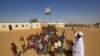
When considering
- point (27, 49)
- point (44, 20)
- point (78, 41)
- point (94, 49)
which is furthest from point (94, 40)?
point (78, 41)

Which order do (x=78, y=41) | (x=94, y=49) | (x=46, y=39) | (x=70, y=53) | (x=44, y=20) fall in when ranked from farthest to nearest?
1. (x=44, y=20)
2. (x=94, y=49)
3. (x=46, y=39)
4. (x=70, y=53)
5. (x=78, y=41)

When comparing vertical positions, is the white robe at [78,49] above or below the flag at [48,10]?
below

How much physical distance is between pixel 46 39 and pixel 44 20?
1365 millimetres

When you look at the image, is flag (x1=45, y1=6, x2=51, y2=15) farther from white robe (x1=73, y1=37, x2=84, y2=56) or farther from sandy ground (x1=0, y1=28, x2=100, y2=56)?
white robe (x1=73, y1=37, x2=84, y2=56)

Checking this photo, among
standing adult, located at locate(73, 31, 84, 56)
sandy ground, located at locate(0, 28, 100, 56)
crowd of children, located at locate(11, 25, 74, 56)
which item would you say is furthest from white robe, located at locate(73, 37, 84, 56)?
sandy ground, located at locate(0, 28, 100, 56)

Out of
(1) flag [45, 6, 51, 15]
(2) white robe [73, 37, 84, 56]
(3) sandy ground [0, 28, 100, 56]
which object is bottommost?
(3) sandy ground [0, 28, 100, 56]

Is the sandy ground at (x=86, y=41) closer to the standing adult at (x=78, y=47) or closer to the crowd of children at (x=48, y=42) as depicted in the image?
the crowd of children at (x=48, y=42)

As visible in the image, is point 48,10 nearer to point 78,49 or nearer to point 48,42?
point 48,42

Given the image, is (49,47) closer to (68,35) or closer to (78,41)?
(68,35)

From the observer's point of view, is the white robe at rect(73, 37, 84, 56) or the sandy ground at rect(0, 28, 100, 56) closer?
the white robe at rect(73, 37, 84, 56)

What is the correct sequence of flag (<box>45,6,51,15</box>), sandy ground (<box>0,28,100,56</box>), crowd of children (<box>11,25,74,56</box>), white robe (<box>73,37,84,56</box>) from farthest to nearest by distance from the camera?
1. sandy ground (<box>0,28,100,56</box>)
2. flag (<box>45,6,51,15</box>)
3. crowd of children (<box>11,25,74,56</box>)
4. white robe (<box>73,37,84,56</box>)

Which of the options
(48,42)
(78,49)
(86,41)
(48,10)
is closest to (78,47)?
(78,49)

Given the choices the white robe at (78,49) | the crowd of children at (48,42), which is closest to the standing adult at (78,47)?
the white robe at (78,49)

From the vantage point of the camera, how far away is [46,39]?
7387mm
